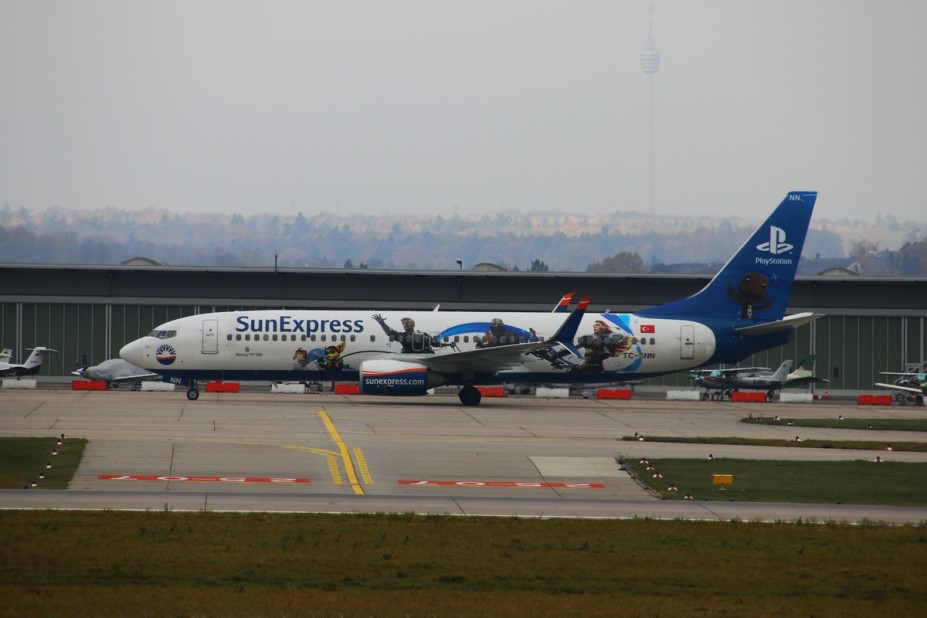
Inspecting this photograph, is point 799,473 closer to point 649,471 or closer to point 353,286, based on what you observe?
point 649,471

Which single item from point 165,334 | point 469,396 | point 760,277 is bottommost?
point 469,396

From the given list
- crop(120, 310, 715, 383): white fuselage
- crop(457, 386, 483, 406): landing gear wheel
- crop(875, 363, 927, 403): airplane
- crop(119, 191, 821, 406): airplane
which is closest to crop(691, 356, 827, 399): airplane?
crop(875, 363, 927, 403): airplane

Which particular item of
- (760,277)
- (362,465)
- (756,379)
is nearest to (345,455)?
(362,465)

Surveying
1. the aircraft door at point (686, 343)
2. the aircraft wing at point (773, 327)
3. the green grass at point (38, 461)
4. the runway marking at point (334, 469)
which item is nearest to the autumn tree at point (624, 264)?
the aircraft wing at point (773, 327)

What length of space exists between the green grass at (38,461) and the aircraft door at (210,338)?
1684 cm

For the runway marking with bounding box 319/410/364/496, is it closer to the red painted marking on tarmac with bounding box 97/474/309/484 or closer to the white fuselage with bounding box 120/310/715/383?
the red painted marking on tarmac with bounding box 97/474/309/484

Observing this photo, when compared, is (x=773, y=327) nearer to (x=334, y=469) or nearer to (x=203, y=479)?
(x=334, y=469)

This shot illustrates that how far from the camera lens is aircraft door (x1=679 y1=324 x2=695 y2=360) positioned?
5272cm

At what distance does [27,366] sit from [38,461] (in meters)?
41.9

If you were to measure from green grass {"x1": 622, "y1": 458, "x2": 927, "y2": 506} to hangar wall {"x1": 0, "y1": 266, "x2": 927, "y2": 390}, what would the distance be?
44491 mm

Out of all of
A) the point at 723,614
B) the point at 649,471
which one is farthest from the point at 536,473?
the point at 723,614

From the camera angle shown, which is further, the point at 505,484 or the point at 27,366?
the point at 27,366

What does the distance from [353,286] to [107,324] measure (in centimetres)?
1634

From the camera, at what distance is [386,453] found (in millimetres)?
31656
